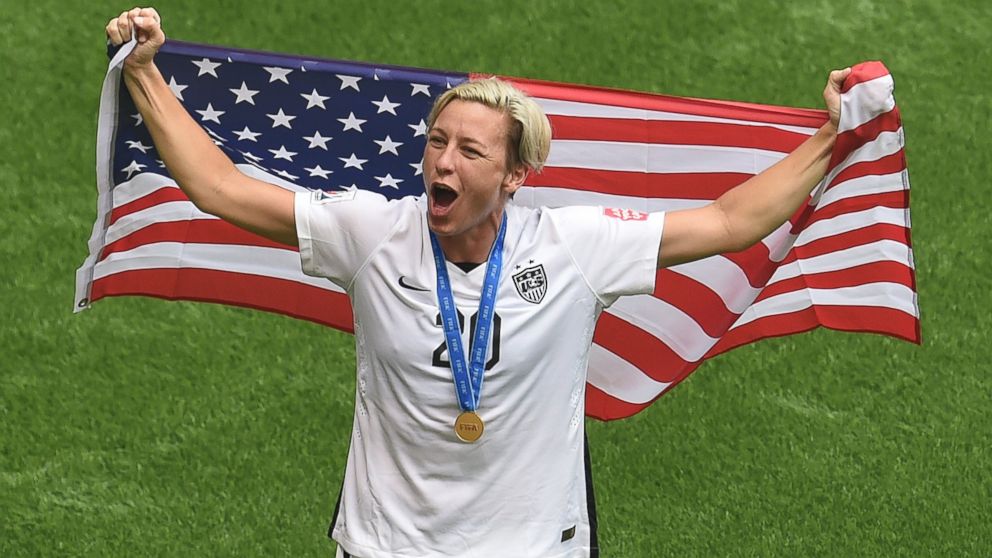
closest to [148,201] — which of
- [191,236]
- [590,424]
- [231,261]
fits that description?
[191,236]

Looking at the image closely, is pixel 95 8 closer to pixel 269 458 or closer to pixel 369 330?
pixel 269 458

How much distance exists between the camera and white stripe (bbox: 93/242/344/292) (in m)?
5.73

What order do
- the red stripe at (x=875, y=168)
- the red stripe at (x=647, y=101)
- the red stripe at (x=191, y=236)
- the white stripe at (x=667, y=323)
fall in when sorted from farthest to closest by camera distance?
the red stripe at (x=191, y=236), the white stripe at (x=667, y=323), the red stripe at (x=647, y=101), the red stripe at (x=875, y=168)

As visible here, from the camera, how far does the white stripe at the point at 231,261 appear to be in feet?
18.8

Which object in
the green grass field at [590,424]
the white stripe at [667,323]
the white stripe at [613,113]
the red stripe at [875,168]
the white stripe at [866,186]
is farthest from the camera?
the green grass field at [590,424]

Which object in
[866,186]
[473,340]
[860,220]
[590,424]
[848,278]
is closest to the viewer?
[473,340]

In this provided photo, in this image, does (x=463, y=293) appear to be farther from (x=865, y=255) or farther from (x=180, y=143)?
(x=865, y=255)

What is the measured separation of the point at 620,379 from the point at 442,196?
1708 mm

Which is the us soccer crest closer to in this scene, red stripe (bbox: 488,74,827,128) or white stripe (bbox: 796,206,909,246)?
red stripe (bbox: 488,74,827,128)

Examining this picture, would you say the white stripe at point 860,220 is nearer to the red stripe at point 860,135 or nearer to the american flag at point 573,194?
the american flag at point 573,194

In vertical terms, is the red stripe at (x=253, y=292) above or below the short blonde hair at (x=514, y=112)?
below

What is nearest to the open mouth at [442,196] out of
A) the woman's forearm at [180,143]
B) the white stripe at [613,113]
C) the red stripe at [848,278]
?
the woman's forearm at [180,143]

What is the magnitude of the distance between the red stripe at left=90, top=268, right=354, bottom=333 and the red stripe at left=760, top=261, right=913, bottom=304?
1415mm

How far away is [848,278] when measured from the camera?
540 centimetres
